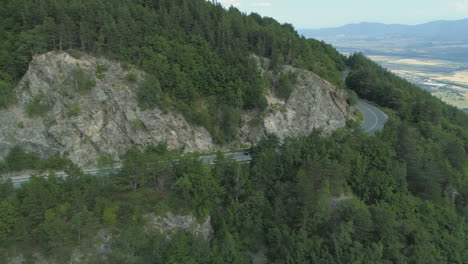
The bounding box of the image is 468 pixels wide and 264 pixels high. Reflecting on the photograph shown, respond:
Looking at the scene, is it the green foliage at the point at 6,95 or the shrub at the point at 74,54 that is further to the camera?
the shrub at the point at 74,54

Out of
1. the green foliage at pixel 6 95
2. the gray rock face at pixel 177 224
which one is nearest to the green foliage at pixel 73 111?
the green foliage at pixel 6 95

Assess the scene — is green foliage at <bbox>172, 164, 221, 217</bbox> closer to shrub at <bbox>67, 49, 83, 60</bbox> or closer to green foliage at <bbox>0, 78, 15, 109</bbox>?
shrub at <bbox>67, 49, 83, 60</bbox>

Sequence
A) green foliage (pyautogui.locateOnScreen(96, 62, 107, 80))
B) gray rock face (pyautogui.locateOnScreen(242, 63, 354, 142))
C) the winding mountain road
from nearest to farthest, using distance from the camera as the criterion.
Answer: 1. the winding mountain road
2. green foliage (pyautogui.locateOnScreen(96, 62, 107, 80))
3. gray rock face (pyautogui.locateOnScreen(242, 63, 354, 142))

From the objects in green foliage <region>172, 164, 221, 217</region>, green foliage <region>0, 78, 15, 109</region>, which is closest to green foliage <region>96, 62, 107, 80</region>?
green foliage <region>0, 78, 15, 109</region>

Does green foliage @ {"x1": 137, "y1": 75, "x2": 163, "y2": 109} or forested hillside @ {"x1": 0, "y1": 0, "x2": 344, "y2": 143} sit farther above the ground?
forested hillside @ {"x1": 0, "y1": 0, "x2": 344, "y2": 143}

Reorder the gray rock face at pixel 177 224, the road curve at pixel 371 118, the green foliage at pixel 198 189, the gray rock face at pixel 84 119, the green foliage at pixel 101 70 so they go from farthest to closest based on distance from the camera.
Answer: the road curve at pixel 371 118, the green foliage at pixel 101 70, the gray rock face at pixel 84 119, the green foliage at pixel 198 189, the gray rock face at pixel 177 224

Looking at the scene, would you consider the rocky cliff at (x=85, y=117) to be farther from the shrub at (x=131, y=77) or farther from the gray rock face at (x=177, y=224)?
the gray rock face at (x=177, y=224)
